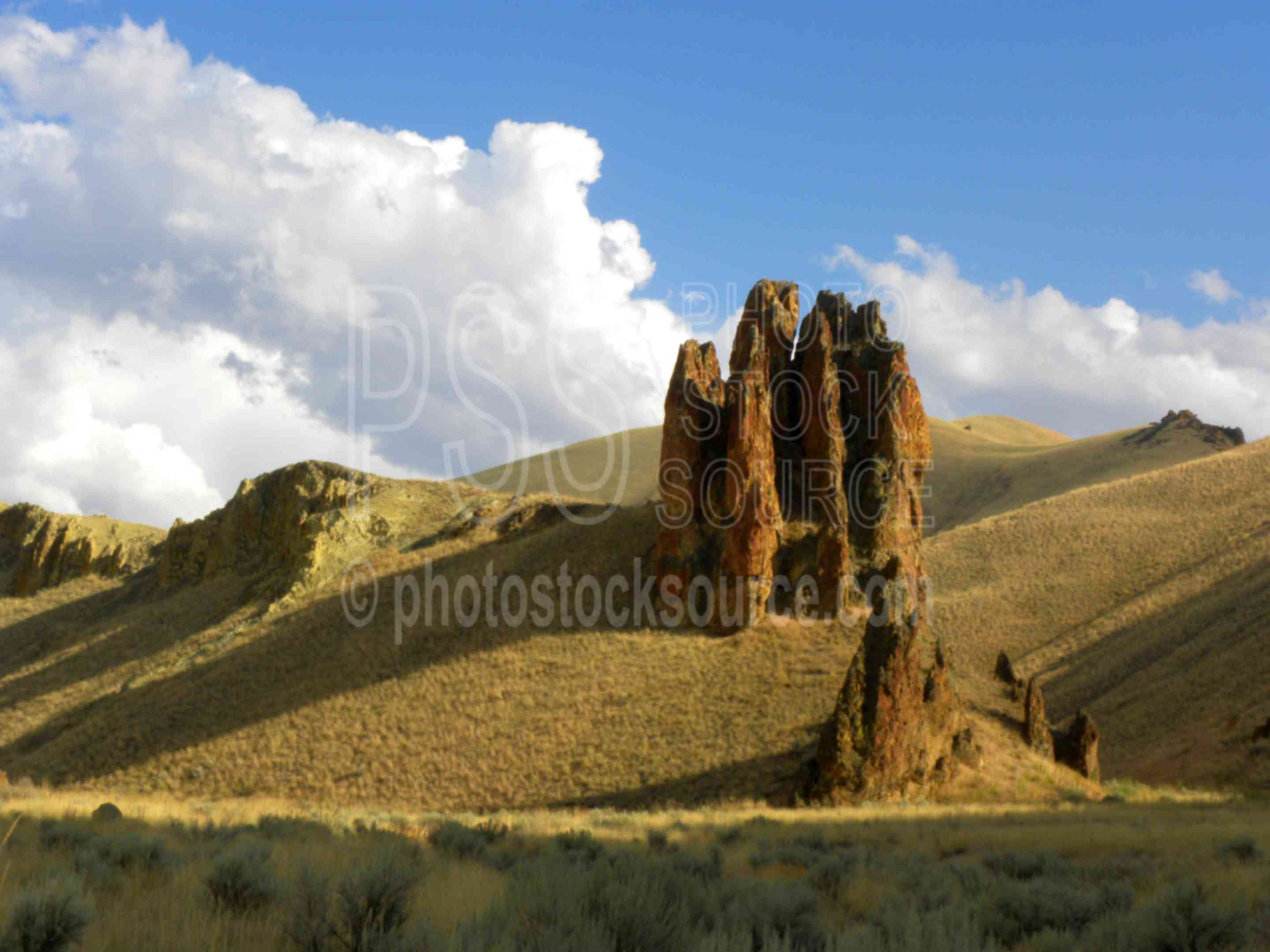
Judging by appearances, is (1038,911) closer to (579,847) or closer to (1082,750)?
(579,847)

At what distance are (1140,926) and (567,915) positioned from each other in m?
4.71

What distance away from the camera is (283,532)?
4928 cm

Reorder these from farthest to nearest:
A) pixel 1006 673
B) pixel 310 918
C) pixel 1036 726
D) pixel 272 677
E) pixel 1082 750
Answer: pixel 1006 673
pixel 272 677
pixel 1036 726
pixel 1082 750
pixel 310 918

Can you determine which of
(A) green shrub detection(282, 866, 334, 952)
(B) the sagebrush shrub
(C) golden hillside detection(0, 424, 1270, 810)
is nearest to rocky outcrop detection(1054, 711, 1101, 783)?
(C) golden hillside detection(0, 424, 1270, 810)

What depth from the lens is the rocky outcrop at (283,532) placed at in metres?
45.9

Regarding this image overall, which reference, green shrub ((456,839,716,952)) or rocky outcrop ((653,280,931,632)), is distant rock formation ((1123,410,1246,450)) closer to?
rocky outcrop ((653,280,931,632))

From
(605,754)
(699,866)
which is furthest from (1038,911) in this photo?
(605,754)

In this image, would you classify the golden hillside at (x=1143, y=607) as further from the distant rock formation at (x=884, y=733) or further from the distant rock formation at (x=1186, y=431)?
the distant rock formation at (x=1186, y=431)

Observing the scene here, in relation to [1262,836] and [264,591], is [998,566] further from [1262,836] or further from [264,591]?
[1262,836]

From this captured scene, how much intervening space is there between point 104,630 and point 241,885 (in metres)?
47.3

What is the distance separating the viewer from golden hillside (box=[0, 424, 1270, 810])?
2962 cm

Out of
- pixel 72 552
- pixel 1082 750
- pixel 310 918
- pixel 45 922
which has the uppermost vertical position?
pixel 72 552

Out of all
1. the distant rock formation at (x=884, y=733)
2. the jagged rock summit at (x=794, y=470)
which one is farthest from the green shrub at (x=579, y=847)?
the jagged rock summit at (x=794, y=470)

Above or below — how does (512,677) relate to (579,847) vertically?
above
